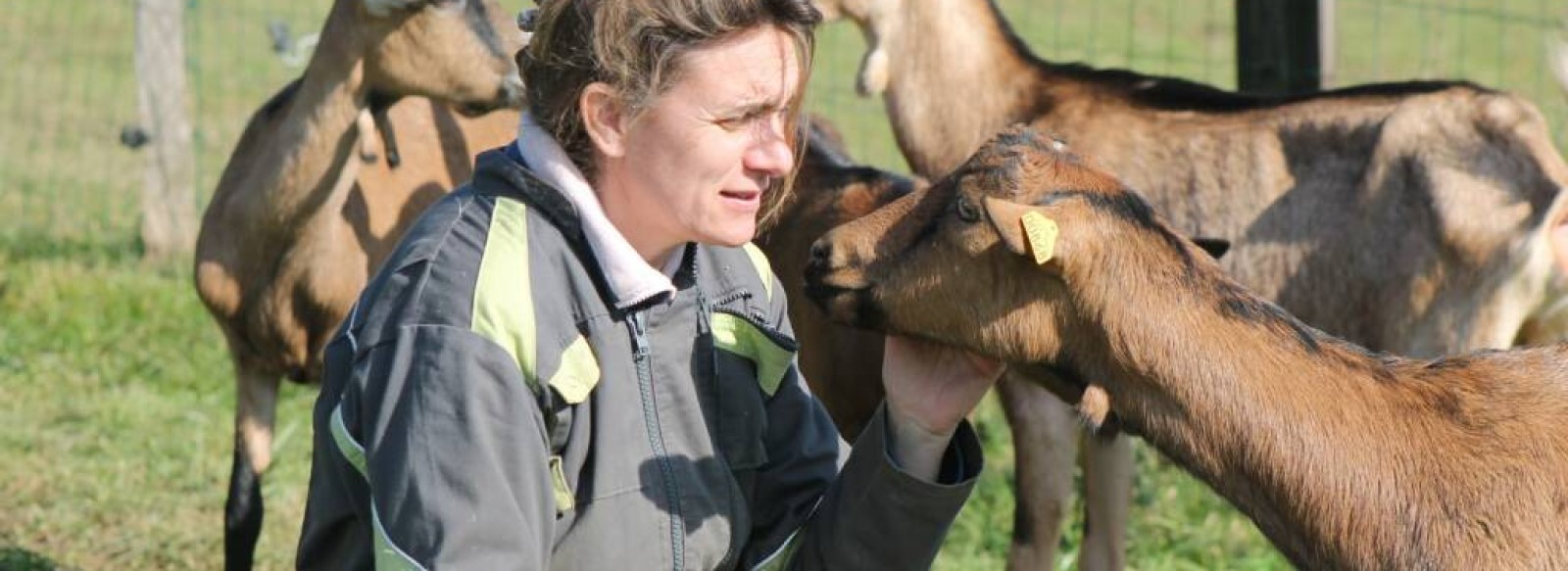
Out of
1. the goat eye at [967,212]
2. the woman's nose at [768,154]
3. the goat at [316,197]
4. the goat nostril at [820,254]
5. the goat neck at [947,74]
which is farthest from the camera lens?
the goat neck at [947,74]

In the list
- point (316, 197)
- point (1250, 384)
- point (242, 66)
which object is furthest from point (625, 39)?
point (242, 66)

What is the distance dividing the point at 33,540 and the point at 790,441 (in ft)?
10.8

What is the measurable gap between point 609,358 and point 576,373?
0.09 meters

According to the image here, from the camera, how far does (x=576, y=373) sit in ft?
8.88

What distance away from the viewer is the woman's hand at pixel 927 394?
119 inches

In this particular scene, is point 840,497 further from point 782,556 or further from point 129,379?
point 129,379

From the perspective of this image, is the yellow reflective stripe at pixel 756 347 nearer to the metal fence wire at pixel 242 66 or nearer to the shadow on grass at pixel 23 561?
the shadow on grass at pixel 23 561

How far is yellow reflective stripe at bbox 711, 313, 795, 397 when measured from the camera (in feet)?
9.89

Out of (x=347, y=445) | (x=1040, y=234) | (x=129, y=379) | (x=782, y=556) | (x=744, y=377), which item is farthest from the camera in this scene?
(x=129, y=379)

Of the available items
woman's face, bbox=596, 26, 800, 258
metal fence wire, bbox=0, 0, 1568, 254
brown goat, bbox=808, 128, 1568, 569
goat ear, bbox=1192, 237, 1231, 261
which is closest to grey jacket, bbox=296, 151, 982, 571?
woman's face, bbox=596, 26, 800, 258

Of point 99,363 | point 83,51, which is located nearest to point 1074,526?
point 99,363

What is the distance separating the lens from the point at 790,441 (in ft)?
10.4

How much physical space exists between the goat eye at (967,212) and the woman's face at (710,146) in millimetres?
389

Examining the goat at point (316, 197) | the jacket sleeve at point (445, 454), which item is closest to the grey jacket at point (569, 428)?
the jacket sleeve at point (445, 454)
